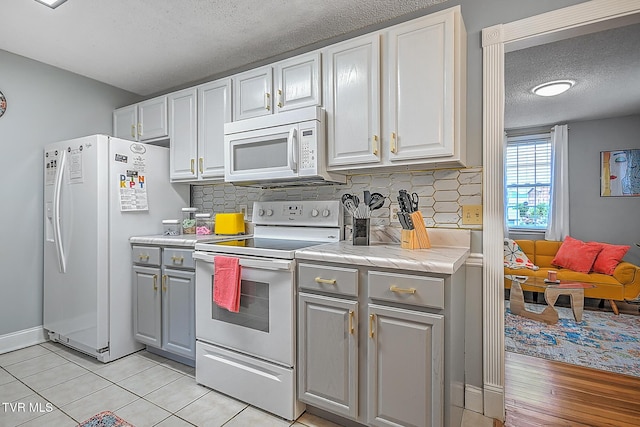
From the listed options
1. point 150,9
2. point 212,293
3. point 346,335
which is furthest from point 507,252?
point 150,9

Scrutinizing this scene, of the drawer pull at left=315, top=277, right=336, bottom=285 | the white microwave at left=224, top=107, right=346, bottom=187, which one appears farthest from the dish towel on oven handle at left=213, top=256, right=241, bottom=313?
the white microwave at left=224, top=107, right=346, bottom=187

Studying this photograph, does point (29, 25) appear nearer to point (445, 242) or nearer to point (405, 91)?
point (405, 91)

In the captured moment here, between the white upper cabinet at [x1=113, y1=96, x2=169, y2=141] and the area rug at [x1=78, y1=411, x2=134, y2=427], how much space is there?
7.08 ft

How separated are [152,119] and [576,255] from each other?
5.33 meters

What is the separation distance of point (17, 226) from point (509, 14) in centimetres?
392

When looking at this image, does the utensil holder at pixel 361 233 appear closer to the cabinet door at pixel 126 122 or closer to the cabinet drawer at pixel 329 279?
the cabinet drawer at pixel 329 279

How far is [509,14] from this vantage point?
184cm

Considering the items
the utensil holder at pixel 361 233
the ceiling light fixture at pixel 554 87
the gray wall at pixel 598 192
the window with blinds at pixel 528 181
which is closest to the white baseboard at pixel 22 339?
the utensil holder at pixel 361 233

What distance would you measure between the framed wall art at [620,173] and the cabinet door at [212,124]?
5.41 metres

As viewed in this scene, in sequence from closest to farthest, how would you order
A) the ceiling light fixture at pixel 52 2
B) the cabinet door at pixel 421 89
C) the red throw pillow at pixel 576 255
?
the cabinet door at pixel 421 89
the ceiling light fixture at pixel 52 2
the red throw pillow at pixel 576 255

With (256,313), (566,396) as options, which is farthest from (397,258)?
(566,396)

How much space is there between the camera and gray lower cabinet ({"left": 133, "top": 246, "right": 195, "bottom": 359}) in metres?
2.31

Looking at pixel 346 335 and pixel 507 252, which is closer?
pixel 346 335

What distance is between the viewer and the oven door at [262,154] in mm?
2092
